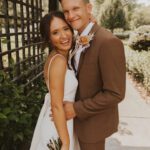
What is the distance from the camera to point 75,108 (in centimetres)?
244

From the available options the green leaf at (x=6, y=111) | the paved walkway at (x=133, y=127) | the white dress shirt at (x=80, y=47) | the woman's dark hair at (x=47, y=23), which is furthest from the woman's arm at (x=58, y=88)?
the paved walkway at (x=133, y=127)

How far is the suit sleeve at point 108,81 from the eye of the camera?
2227 mm

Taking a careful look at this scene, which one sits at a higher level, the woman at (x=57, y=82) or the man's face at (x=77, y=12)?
the man's face at (x=77, y=12)

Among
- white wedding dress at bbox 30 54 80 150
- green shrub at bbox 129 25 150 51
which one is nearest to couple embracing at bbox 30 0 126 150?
white wedding dress at bbox 30 54 80 150

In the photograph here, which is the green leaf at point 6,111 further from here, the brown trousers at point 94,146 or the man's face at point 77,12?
the man's face at point 77,12

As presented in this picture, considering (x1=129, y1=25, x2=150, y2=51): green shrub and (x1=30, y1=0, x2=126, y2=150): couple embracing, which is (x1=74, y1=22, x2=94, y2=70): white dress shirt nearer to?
(x1=30, y1=0, x2=126, y2=150): couple embracing

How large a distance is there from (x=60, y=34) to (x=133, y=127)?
144 inches

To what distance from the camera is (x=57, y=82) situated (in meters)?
2.36

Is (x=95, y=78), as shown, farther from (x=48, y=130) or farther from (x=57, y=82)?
(x=48, y=130)

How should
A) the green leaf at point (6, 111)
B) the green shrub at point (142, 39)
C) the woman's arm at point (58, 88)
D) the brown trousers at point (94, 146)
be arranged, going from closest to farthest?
the woman's arm at point (58, 88)
the brown trousers at point (94, 146)
the green leaf at point (6, 111)
the green shrub at point (142, 39)

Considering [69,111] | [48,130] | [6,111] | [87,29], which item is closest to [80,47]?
[87,29]

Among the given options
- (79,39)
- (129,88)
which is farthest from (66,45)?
(129,88)

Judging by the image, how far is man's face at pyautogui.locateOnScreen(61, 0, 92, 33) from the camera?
2.42 m

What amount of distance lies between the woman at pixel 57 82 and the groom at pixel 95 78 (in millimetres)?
77
